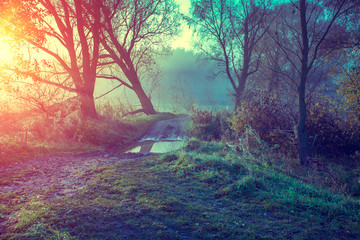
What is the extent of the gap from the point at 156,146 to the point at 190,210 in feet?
23.5

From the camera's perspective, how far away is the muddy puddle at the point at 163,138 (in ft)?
34.0

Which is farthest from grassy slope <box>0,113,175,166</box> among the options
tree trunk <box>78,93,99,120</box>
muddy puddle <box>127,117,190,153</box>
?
tree trunk <box>78,93,99,120</box>

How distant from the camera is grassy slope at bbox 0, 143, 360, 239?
323cm

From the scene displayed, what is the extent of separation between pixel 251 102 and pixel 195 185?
6.43m

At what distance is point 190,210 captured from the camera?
3844mm

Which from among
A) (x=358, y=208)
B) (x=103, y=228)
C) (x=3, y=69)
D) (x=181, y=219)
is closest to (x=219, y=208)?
(x=181, y=219)

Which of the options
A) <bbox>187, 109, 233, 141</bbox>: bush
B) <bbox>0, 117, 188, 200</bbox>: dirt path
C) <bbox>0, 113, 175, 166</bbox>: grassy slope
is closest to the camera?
<bbox>0, 117, 188, 200</bbox>: dirt path

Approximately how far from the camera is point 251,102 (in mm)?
10648

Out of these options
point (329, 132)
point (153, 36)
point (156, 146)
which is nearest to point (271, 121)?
point (329, 132)

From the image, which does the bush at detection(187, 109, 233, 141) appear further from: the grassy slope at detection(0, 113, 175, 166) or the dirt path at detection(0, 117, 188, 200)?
the dirt path at detection(0, 117, 188, 200)

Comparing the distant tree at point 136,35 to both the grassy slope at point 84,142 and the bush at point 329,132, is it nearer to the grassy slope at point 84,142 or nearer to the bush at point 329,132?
the grassy slope at point 84,142

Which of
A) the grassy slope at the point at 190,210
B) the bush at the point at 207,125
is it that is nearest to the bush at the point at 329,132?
the bush at the point at 207,125

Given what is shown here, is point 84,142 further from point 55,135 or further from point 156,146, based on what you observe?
point 156,146

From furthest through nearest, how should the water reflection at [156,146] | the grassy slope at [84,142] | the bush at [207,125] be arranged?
the bush at [207,125] → the water reflection at [156,146] → the grassy slope at [84,142]
